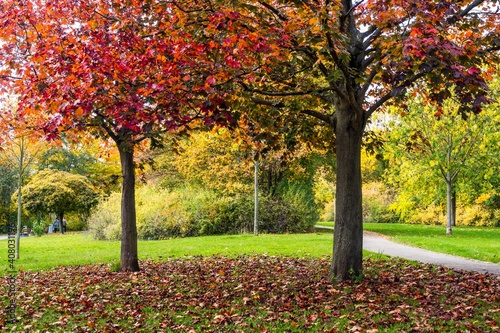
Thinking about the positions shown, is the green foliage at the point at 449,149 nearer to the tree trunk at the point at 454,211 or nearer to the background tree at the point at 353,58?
the tree trunk at the point at 454,211

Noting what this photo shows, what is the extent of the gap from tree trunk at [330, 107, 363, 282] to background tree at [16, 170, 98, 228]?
1118 inches

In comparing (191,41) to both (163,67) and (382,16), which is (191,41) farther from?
(382,16)

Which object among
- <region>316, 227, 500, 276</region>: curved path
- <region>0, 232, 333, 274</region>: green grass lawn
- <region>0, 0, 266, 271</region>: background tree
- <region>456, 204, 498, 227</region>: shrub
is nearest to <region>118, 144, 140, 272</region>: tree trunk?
<region>0, 0, 266, 271</region>: background tree

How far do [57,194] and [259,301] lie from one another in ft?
99.8

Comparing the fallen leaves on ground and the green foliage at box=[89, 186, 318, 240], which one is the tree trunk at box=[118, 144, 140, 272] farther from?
the green foliage at box=[89, 186, 318, 240]

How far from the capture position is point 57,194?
34.5m

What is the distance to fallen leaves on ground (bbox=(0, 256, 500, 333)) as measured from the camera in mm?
6113

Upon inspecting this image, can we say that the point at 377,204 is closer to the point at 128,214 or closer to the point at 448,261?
the point at 448,261

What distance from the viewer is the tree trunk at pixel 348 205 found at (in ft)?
28.3

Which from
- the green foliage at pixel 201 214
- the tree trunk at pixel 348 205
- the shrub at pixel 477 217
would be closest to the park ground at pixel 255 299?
the tree trunk at pixel 348 205

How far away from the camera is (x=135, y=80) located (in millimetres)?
7301

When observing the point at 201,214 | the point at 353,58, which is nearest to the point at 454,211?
the point at 201,214

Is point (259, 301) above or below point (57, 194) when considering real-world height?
below

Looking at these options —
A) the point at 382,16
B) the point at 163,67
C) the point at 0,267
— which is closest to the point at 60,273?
the point at 0,267
